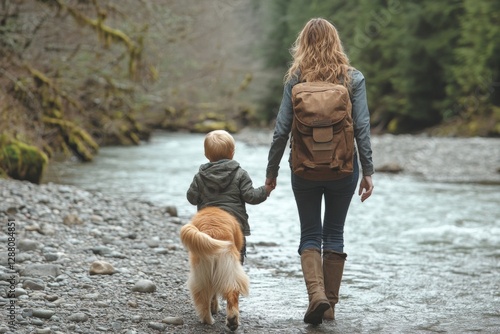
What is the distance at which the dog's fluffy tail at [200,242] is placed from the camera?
14.2ft

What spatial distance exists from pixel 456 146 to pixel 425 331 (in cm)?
2144

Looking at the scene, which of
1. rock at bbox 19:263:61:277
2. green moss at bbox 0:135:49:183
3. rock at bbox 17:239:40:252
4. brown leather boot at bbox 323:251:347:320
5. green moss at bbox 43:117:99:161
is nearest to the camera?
brown leather boot at bbox 323:251:347:320

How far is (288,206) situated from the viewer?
1291 cm

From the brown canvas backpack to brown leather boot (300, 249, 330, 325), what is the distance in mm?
603

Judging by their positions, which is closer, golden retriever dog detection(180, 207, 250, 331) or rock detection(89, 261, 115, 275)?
golden retriever dog detection(180, 207, 250, 331)

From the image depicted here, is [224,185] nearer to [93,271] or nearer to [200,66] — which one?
[93,271]

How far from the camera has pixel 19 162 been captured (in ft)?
44.5

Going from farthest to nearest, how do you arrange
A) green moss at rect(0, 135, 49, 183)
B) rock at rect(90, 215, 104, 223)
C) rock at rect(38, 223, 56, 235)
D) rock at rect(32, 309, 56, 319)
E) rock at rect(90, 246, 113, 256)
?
green moss at rect(0, 135, 49, 183), rock at rect(90, 215, 104, 223), rock at rect(38, 223, 56, 235), rock at rect(90, 246, 113, 256), rock at rect(32, 309, 56, 319)

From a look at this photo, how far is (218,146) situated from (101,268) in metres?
1.90

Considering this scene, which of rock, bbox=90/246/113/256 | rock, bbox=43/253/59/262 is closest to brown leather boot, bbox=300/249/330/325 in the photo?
rock, bbox=43/253/59/262

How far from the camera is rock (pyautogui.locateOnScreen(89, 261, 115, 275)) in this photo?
19.9 feet

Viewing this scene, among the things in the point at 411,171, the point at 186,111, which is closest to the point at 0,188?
the point at 411,171

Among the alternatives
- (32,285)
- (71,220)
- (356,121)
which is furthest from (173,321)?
(71,220)

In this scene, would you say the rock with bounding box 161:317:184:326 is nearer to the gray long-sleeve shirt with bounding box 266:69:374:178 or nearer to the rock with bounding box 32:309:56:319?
the rock with bounding box 32:309:56:319
